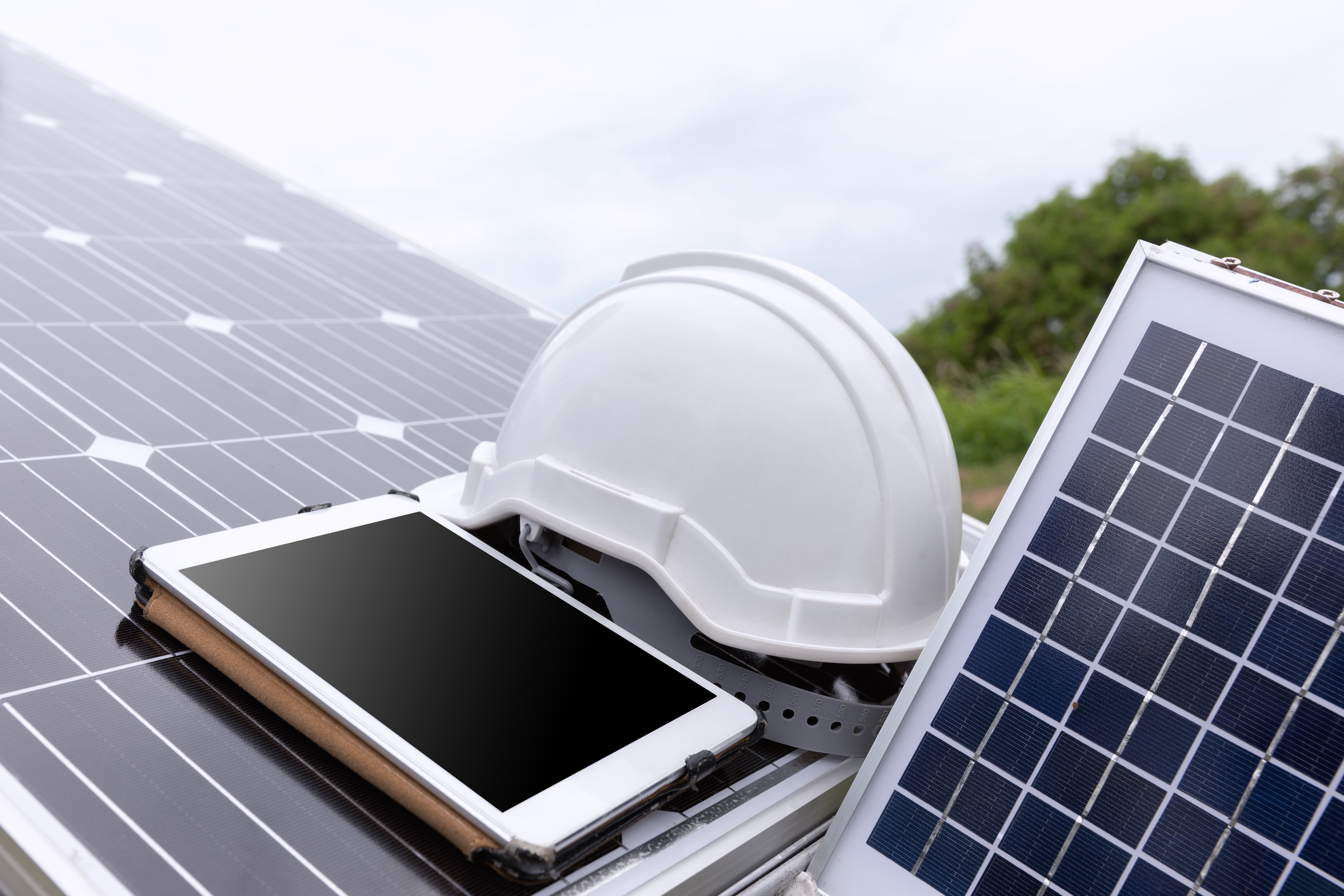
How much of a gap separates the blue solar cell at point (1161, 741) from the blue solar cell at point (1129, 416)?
21.0 inches

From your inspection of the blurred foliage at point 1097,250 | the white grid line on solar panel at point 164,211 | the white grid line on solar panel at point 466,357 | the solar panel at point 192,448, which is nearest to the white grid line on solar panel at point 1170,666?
the solar panel at point 192,448

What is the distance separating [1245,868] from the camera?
6.40ft

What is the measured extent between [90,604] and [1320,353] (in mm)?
2607

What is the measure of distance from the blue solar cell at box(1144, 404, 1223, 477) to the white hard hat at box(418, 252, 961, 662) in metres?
0.58

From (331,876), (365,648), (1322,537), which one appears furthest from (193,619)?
(1322,537)

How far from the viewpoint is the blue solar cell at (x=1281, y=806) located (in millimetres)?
1938

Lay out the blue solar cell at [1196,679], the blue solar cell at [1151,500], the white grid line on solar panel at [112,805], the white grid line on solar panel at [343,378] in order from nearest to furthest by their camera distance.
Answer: the white grid line on solar panel at [112,805] → the blue solar cell at [1196,679] → the blue solar cell at [1151,500] → the white grid line on solar panel at [343,378]

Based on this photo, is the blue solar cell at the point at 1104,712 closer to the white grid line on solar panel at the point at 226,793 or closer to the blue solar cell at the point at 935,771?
the blue solar cell at the point at 935,771

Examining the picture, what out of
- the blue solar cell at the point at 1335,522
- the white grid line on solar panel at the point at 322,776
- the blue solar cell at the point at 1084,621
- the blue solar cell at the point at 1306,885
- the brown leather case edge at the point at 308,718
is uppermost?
the blue solar cell at the point at 1335,522

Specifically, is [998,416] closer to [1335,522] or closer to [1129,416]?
[1129,416]

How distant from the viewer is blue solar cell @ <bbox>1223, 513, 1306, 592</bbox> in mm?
2027

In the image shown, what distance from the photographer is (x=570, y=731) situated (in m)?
2.14

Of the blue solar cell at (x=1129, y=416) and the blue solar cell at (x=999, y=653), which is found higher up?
the blue solar cell at (x=1129, y=416)

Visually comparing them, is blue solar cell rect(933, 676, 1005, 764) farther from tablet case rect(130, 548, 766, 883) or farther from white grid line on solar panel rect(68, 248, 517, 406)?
white grid line on solar panel rect(68, 248, 517, 406)
